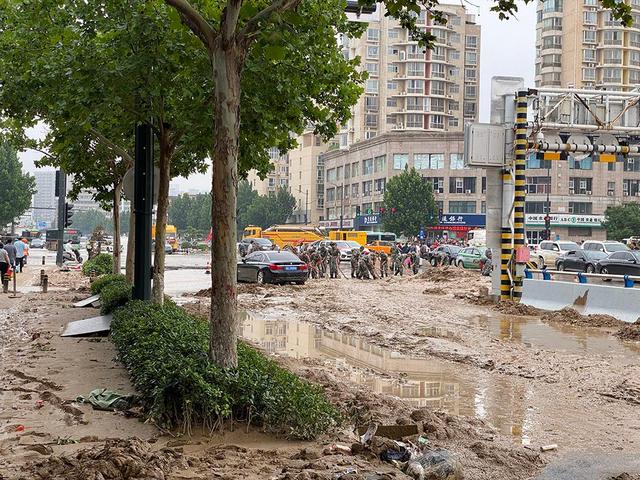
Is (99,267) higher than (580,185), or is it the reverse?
(580,185)

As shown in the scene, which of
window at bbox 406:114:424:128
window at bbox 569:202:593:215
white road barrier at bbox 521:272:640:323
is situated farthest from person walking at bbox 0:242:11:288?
window at bbox 406:114:424:128

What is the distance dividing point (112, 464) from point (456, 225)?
275ft

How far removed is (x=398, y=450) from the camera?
638cm

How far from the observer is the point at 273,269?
3130 cm

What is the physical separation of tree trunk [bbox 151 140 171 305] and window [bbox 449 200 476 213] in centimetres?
7673

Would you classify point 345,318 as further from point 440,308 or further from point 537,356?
point 537,356

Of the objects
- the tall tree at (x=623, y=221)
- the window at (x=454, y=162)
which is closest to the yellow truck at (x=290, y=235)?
the window at (x=454, y=162)

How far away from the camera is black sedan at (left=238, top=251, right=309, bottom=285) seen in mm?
31359

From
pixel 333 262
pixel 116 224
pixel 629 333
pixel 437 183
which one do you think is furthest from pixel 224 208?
pixel 437 183

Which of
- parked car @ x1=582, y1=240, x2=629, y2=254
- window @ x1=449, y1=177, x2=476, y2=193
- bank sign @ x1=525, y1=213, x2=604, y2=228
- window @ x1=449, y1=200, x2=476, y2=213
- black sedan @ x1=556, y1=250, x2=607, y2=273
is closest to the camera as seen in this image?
black sedan @ x1=556, y1=250, x2=607, y2=273

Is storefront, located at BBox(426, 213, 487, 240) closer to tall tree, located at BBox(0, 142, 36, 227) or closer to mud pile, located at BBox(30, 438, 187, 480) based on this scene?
tall tree, located at BBox(0, 142, 36, 227)

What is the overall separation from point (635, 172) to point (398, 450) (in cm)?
8599

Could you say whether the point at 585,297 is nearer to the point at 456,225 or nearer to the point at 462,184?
the point at 456,225

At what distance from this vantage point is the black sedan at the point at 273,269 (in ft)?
103
